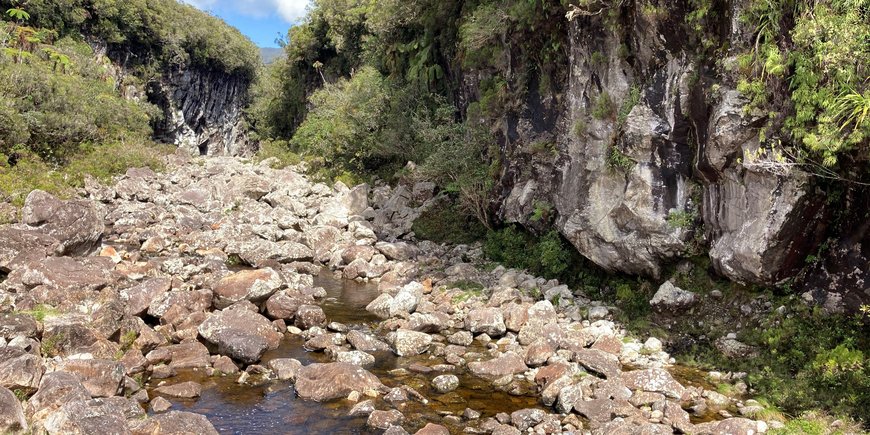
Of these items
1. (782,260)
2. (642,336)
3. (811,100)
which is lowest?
(642,336)

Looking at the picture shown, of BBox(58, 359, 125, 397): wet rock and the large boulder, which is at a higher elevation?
the large boulder

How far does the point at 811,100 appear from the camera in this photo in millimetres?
11336

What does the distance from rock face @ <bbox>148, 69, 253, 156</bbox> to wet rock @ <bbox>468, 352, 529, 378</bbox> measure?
4894cm

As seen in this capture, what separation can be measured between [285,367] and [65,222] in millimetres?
11138

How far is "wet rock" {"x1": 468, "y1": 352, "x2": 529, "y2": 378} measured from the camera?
13.6m

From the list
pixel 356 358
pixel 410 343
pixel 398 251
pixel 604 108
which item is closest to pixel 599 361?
pixel 410 343

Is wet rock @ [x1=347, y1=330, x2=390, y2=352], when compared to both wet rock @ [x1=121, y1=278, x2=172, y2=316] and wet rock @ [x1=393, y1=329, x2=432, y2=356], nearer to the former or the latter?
wet rock @ [x1=393, y1=329, x2=432, y2=356]

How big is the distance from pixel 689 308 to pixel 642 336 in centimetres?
137

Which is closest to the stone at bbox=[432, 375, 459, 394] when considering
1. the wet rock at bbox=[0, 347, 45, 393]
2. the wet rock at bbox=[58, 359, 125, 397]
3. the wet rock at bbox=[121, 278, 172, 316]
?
the wet rock at bbox=[58, 359, 125, 397]

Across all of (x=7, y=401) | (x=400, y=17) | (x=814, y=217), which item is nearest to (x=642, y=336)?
(x=814, y=217)

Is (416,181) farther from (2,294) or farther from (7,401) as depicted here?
(7,401)

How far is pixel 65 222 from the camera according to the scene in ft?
64.0

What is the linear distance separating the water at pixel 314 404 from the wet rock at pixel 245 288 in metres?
3.06

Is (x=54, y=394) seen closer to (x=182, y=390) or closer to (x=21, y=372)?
(x=21, y=372)
